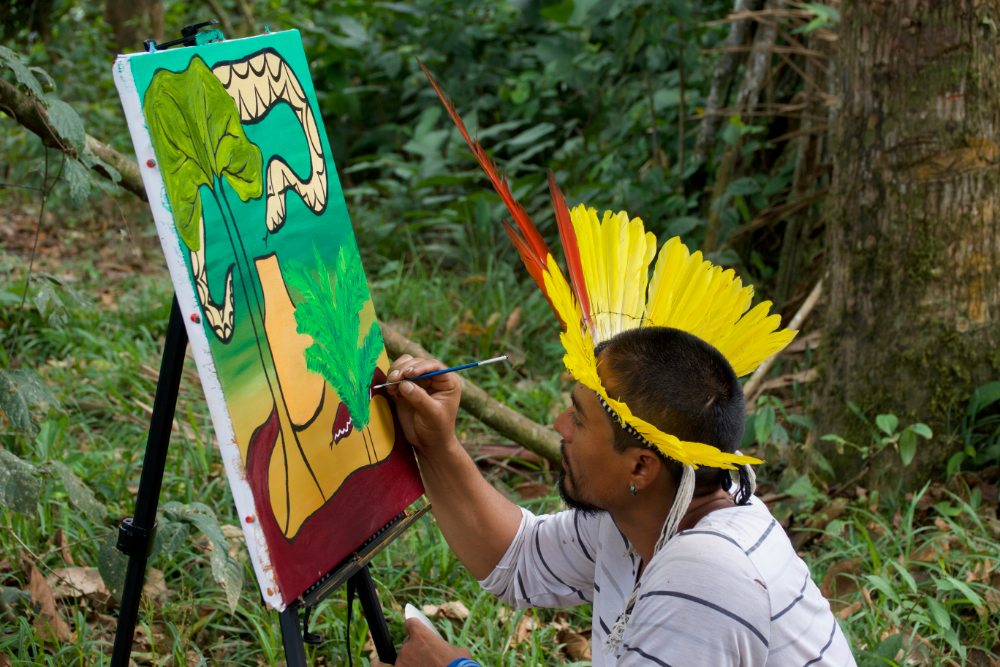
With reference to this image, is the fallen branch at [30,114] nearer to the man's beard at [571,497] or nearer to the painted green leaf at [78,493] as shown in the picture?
the painted green leaf at [78,493]

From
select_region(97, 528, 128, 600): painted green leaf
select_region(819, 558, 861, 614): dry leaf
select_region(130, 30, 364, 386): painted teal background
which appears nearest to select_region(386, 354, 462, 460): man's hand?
select_region(130, 30, 364, 386): painted teal background

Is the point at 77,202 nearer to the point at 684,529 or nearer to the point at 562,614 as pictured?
the point at 684,529

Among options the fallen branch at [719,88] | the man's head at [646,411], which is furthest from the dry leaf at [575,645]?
the fallen branch at [719,88]

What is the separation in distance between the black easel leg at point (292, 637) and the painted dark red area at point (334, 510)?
2 cm

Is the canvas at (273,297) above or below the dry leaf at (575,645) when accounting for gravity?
above

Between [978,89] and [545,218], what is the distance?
7.26 ft

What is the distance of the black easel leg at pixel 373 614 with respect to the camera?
1363 mm

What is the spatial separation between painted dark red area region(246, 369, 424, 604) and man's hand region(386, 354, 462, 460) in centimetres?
3

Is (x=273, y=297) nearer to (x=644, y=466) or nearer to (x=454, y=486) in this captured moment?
(x=454, y=486)

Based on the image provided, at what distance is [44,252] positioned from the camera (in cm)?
425


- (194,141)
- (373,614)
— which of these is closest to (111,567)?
(373,614)

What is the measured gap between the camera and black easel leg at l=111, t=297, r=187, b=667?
1100 millimetres

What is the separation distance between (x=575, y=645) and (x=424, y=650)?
68cm

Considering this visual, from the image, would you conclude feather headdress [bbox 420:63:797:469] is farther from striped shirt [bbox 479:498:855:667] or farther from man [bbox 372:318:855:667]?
striped shirt [bbox 479:498:855:667]
